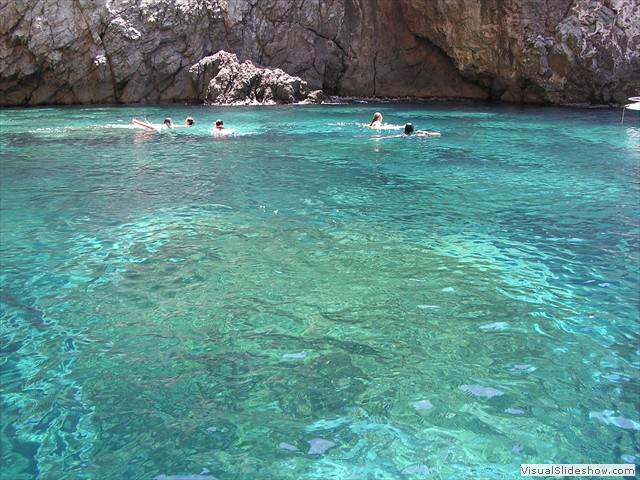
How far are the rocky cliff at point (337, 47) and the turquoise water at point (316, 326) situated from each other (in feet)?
77.0

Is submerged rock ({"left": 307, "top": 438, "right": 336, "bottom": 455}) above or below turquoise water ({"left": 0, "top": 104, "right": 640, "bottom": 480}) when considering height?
below

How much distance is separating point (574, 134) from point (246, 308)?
18.3 meters

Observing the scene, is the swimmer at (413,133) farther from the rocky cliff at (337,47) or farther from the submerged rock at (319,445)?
the rocky cliff at (337,47)

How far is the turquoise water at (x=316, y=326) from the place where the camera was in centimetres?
397

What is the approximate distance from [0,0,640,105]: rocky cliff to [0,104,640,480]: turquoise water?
23.5 m

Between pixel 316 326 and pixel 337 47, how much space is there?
3546 centimetres

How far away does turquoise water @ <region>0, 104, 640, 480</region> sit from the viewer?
397 cm

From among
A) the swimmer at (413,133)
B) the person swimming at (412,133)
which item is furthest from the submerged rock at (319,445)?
the swimmer at (413,133)

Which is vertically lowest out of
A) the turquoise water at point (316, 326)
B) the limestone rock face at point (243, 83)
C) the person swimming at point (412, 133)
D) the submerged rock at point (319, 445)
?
the submerged rock at point (319, 445)

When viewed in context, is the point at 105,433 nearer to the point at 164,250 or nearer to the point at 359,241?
the point at 164,250

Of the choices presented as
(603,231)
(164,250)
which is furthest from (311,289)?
(603,231)

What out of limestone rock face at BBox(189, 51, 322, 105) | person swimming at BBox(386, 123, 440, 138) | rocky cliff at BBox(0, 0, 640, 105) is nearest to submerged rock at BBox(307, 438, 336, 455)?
person swimming at BBox(386, 123, 440, 138)

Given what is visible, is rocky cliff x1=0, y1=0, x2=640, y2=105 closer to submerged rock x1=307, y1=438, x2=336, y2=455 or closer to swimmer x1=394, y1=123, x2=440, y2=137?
swimmer x1=394, y1=123, x2=440, y2=137

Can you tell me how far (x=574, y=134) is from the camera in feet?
67.7
